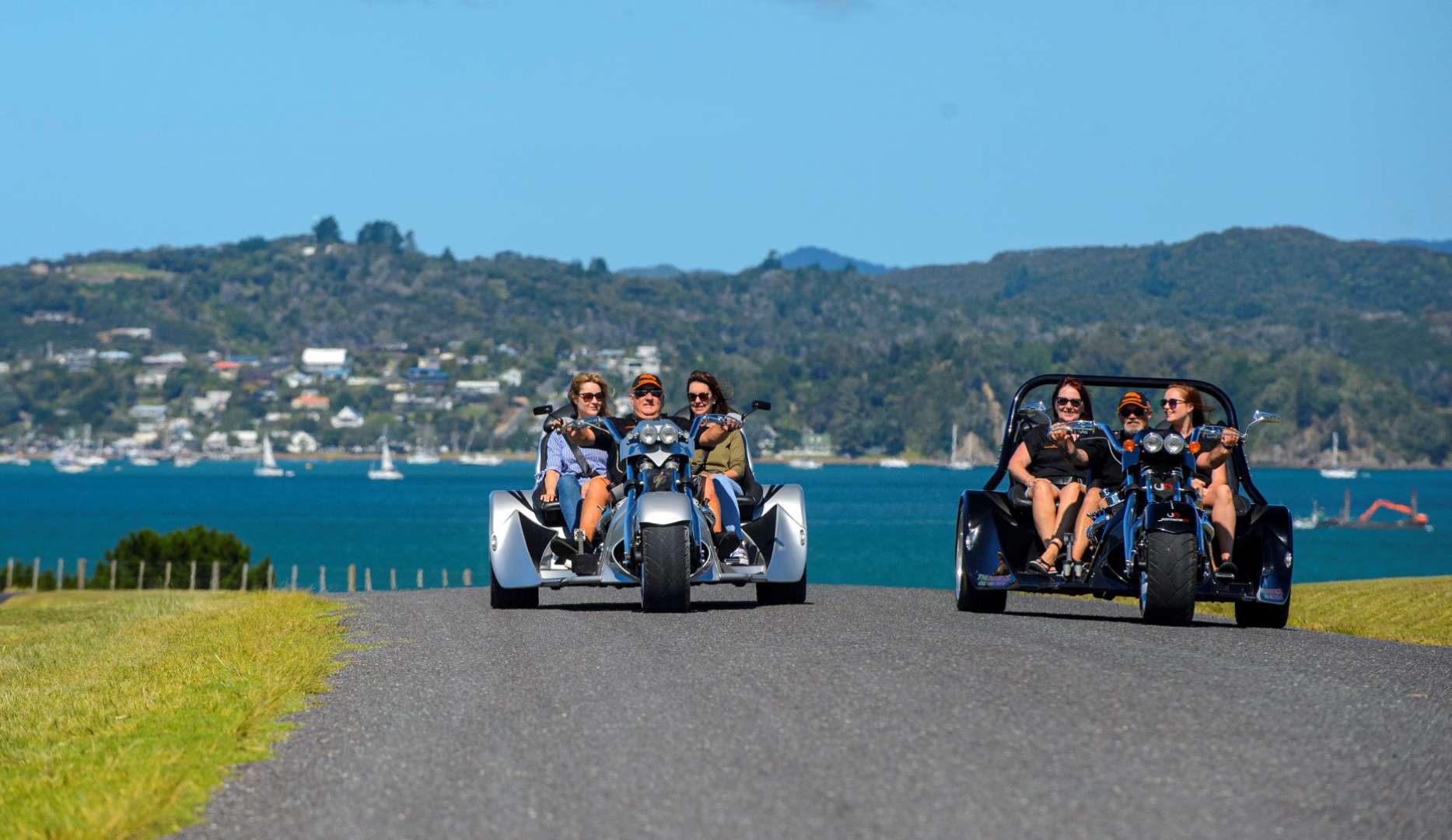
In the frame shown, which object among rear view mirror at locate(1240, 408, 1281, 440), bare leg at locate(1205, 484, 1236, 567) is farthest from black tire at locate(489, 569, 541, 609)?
rear view mirror at locate(1240, 408, 1281, 440)

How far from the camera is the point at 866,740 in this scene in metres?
9.06

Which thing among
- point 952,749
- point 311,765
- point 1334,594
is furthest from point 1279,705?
point 1334,594

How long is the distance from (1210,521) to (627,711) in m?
7.07

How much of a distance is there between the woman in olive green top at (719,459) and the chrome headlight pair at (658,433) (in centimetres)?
50

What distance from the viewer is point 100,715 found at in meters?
11.6

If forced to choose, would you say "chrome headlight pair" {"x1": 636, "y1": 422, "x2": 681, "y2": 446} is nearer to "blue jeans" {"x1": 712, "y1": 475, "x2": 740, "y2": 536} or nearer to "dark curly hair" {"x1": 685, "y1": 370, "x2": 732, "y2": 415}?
"blue jeans" {"x1": 712, "y1": 475, "x2": 740, "y2": 536}

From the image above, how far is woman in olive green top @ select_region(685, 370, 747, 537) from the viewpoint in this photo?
17344 millimetres

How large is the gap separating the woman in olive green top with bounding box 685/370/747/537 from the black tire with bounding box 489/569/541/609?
175 centimetres

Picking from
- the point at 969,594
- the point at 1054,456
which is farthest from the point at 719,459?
the point at 1054,456

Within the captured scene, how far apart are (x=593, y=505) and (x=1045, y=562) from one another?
3675mm

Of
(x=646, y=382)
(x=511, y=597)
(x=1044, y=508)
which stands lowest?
(x=511, y=597)

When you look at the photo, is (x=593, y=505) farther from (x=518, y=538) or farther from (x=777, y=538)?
(x=777, y=538)

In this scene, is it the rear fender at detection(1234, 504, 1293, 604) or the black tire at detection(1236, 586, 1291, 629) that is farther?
the black tire at detection(1236, 586, 1291, 629)

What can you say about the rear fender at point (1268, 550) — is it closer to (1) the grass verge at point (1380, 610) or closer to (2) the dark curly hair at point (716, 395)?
(1) the grass verge at point (1380, 610)
